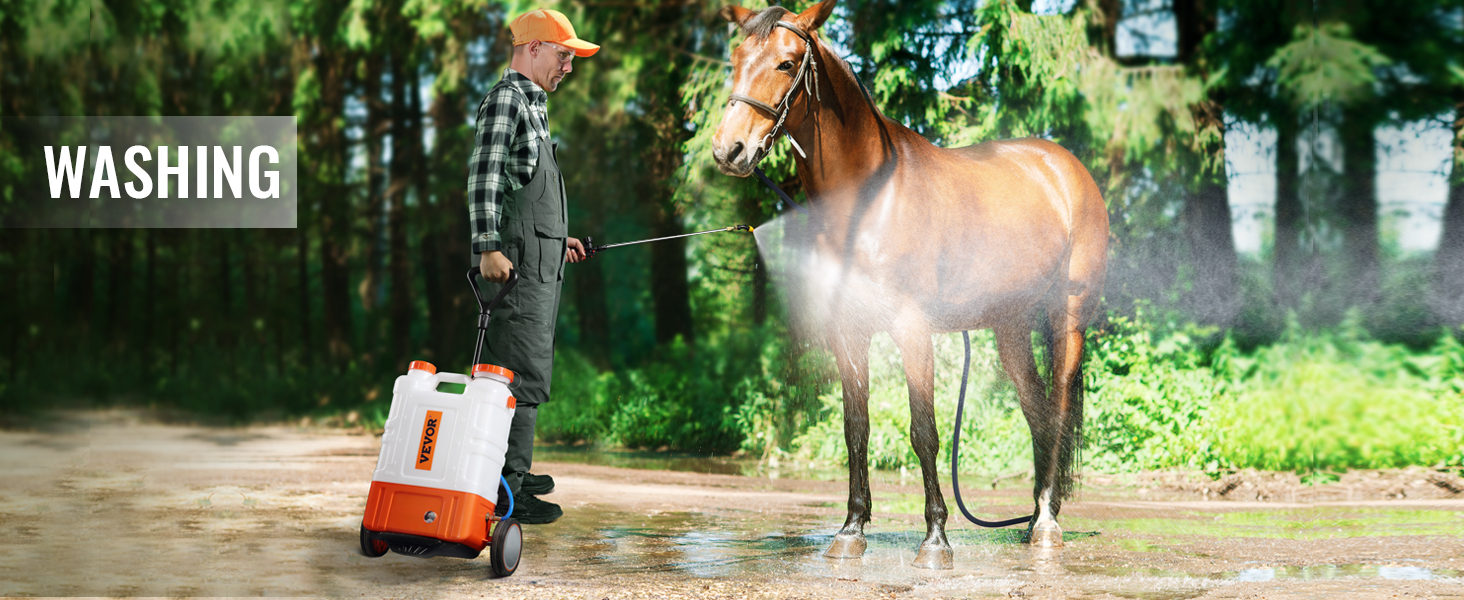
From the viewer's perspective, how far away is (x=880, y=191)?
4.20 metres

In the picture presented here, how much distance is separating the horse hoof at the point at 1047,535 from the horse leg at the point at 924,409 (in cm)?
63

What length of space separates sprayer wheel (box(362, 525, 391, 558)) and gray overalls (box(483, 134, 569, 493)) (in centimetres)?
50

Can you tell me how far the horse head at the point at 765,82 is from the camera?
12.2ft

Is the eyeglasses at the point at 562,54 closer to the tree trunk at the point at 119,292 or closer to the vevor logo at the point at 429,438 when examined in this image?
the vevor logo at the point at 429,438

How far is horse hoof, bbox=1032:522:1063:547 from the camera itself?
14.7 feet

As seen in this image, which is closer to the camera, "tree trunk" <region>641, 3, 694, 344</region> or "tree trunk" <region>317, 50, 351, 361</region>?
"tree trunk" <region>641, 3, 694, 344</region>

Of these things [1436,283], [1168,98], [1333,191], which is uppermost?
[1168,98]

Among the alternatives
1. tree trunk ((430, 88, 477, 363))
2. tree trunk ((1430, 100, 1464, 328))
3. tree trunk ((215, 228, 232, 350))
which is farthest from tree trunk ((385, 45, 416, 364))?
tree trunk ((1430, 100, 1464, 328))

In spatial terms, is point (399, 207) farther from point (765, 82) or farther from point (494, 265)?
point (765, 82)

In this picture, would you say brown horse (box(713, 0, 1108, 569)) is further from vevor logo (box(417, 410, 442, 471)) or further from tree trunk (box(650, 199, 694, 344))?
tree trunk (box(650, 199, 694, 344))

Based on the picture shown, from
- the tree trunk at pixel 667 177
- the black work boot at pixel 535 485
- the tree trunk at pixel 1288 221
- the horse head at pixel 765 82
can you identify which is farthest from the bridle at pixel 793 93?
the tree trunk at pixel 1288 221

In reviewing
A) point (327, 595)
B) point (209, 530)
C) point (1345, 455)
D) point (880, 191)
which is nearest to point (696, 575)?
point (327, 595)

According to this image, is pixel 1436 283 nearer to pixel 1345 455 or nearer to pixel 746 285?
pixel 1345 455

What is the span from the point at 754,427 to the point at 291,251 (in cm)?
505
